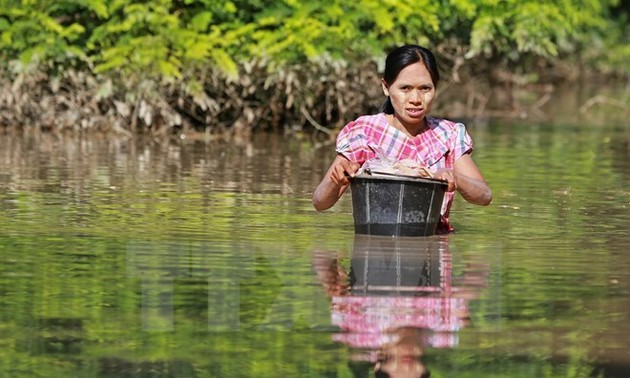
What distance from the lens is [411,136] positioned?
9266mm

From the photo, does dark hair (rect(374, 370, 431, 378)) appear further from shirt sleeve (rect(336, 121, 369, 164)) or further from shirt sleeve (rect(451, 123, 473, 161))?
shirt sleeve (rect(451, 123, 473, 161))

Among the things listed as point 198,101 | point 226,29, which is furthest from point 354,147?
point 226,29

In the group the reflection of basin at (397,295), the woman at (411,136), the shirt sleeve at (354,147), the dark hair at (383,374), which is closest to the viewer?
the dark hair at (383,374)

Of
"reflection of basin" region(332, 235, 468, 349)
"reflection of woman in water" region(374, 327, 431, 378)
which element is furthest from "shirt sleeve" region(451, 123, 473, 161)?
"reflection of woman in water" region(374, 327, 431, 378)

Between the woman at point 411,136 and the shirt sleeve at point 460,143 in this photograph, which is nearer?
the woman at point 411,136

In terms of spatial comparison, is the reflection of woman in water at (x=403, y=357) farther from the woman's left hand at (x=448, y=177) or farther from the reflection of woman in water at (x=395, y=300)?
the woman's left hand at (x=448, y=177)

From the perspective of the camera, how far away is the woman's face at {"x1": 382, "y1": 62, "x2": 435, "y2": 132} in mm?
9078

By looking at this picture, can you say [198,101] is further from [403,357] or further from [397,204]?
[403,357]

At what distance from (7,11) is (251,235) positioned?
778 cm

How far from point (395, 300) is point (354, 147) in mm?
1960

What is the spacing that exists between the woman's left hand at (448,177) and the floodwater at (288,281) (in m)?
0.36

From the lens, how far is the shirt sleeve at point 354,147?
9.16 m

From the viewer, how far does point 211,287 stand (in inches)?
303

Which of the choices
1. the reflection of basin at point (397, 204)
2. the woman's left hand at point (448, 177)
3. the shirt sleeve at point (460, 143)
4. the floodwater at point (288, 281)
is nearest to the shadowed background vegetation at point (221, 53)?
the floodwater at point (288, 281)
